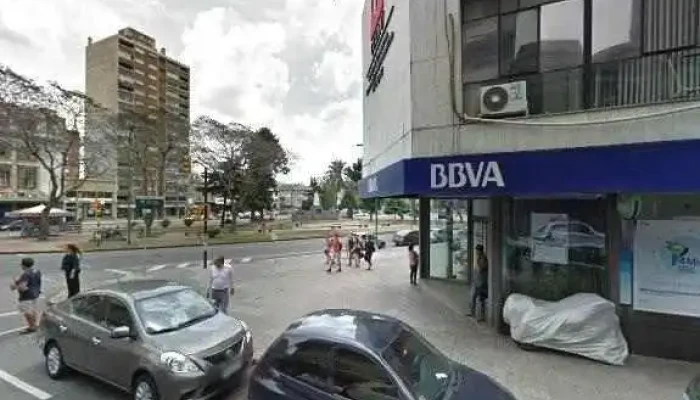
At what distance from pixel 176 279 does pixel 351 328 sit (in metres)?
14.6

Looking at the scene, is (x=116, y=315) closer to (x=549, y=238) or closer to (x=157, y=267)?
(x=549, y=238)

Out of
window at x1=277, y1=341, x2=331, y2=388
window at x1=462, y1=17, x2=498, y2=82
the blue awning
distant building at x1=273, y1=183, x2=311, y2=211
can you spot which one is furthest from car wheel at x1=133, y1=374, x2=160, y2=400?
distant building at x1=273, y1=183, x2=311, y2=211

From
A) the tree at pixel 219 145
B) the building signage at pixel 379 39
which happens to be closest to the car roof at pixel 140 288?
the building signage at pixel 379 39

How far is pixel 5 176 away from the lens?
60.0 m

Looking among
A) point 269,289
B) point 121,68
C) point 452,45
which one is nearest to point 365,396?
point 452,45

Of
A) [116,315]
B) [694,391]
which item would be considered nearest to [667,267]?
[694,391]

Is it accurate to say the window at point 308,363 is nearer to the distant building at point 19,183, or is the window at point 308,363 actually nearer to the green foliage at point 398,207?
the distant building at point 19,183

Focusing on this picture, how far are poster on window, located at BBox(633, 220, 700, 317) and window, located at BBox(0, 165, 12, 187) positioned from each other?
231ft

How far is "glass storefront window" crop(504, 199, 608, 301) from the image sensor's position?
8719mm

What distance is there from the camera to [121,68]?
8931 centimetres

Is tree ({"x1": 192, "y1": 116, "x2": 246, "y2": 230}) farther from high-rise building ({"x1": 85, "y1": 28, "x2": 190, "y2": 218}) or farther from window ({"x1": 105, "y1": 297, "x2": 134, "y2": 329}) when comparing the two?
window ({"x1": 105, "y1": 297, "x2": 134, "y2": 329})

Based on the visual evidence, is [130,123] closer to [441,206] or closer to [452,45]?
[441,206]

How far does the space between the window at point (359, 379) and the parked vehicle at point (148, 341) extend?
233 centimetres

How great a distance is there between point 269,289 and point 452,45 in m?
9.96
